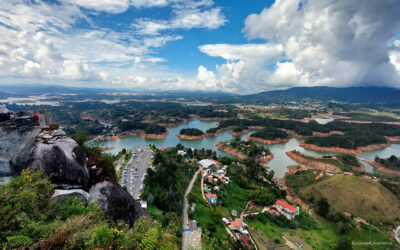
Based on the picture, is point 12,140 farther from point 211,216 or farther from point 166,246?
point 211,216

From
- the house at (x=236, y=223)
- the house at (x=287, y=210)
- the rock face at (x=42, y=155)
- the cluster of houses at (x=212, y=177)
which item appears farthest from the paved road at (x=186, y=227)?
the house at (x=287, y=210)

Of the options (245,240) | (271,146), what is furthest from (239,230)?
(271,146)

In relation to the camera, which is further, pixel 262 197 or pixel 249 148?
pixel 249 148

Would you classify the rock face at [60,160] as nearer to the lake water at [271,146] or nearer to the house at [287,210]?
the house at [287,210]

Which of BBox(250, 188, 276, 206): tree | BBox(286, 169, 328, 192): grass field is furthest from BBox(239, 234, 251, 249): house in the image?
BBox(286, 169, 328, 192): grass field

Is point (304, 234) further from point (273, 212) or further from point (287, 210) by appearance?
point (273, 212)

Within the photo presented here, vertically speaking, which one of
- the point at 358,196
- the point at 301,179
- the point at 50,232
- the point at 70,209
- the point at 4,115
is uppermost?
the point at 4,115
